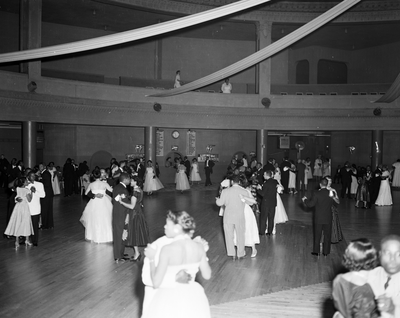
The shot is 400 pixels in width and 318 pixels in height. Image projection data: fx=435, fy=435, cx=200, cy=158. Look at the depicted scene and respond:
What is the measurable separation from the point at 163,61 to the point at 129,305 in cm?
1916

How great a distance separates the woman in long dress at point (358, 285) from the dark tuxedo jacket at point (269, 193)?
6.48 m

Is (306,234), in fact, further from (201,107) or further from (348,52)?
(348,52)

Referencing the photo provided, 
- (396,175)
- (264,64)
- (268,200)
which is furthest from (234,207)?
(396,175)

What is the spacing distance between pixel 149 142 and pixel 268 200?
11.4 m

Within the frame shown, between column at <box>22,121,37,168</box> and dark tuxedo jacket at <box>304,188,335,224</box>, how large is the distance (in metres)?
12.1

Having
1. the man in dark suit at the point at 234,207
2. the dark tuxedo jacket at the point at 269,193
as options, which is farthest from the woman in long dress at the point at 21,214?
the dark tuxedo jacket at the point at 269,193

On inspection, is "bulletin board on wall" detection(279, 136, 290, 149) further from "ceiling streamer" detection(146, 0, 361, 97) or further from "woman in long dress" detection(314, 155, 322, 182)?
"ceiling streamer" detection(146, 0, 361, 97)

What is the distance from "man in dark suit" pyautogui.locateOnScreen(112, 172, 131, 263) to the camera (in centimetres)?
768

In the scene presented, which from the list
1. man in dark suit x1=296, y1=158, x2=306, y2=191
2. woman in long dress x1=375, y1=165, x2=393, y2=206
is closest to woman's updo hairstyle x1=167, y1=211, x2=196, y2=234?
woman in long dress x1=375, y1=165, x2=393, y2=206

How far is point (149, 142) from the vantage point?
66.8 feet

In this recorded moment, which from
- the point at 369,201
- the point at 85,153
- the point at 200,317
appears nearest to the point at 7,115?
the point at 85,153

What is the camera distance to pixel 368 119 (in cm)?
2102

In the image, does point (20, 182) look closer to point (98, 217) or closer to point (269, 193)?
point (98, 217)

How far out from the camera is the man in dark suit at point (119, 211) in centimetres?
768
